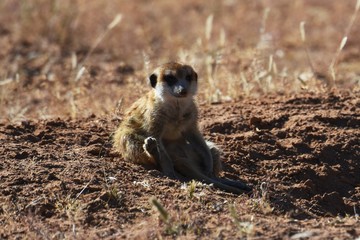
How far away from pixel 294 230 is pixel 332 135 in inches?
86.7

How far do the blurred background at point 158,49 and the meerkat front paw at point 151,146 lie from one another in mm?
1301

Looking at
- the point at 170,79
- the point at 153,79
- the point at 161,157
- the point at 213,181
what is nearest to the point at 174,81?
the point at 170,79

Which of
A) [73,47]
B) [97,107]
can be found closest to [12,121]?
[97,107]

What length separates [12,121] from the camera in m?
7.36

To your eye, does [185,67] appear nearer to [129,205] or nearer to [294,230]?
[129,205]

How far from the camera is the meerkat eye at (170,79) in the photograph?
20.5ft

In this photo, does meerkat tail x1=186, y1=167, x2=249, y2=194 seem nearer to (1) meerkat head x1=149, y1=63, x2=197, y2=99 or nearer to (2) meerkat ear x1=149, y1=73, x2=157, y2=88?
(1) meerkat head x1=149, y1=63, x2=197, y2=99

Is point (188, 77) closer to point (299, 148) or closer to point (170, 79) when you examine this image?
point (170, 79)

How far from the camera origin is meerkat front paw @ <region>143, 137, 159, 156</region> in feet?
19.2

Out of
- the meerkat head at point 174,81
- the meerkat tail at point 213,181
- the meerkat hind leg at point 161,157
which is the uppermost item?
the meerkat head at point 174,81

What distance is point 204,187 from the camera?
18.2 feet

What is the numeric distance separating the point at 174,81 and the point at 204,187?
1.04 m

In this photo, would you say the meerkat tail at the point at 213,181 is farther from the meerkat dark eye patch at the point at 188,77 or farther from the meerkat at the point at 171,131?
the meerkat dark eye patch at the point at 188,77

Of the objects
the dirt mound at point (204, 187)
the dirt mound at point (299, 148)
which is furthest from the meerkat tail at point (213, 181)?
the dirt mound at point (299, 148)
